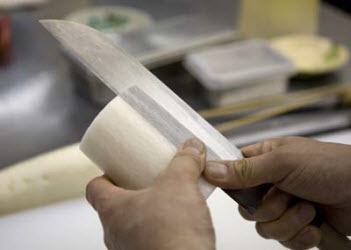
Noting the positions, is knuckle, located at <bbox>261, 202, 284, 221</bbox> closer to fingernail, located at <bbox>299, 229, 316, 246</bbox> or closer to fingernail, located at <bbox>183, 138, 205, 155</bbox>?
fingernail, located at <bbox>299, 229, 316, 246</bbox>

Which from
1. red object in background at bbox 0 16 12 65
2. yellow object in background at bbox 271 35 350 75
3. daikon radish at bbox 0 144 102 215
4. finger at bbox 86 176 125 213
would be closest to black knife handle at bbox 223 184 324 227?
finger at bbox 86 176 125 213

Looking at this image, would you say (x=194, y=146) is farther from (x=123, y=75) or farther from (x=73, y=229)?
(x=73, y=229)

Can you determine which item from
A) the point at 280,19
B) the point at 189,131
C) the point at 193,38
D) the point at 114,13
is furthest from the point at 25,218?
the point at 280,19

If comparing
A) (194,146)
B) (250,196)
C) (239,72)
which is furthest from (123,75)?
(239,72)

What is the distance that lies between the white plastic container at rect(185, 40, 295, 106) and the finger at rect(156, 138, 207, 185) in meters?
0.55

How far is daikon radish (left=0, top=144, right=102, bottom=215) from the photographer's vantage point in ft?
3.08

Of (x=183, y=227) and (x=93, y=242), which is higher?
(x=183, y=227)

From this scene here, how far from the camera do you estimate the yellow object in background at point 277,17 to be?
1.44m

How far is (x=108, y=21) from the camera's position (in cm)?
149

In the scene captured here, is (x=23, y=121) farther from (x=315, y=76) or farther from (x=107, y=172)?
(x=315, y=76)

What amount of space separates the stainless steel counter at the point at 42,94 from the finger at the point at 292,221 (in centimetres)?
53

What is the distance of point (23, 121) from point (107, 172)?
59cm

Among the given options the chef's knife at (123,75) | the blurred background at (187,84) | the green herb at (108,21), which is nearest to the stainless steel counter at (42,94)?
the blurred background at (187,84)

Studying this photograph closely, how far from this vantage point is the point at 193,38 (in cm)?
137
